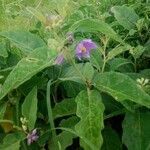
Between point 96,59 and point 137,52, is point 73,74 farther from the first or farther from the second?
point 137,52

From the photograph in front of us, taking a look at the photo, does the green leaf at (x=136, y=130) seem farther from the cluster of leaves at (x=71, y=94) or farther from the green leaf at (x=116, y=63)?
the green leaf at (x=116, y=63)

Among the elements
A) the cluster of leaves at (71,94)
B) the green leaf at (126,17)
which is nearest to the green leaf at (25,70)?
the cluster of leaves at (71,94)

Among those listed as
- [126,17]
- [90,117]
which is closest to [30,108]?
[90,117]

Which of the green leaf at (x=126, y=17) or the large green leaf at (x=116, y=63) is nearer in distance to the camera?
the large green leaf at (x=116, y=63)

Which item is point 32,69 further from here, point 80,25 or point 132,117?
point 132,117

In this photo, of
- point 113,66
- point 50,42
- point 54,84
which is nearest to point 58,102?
point 54,84
